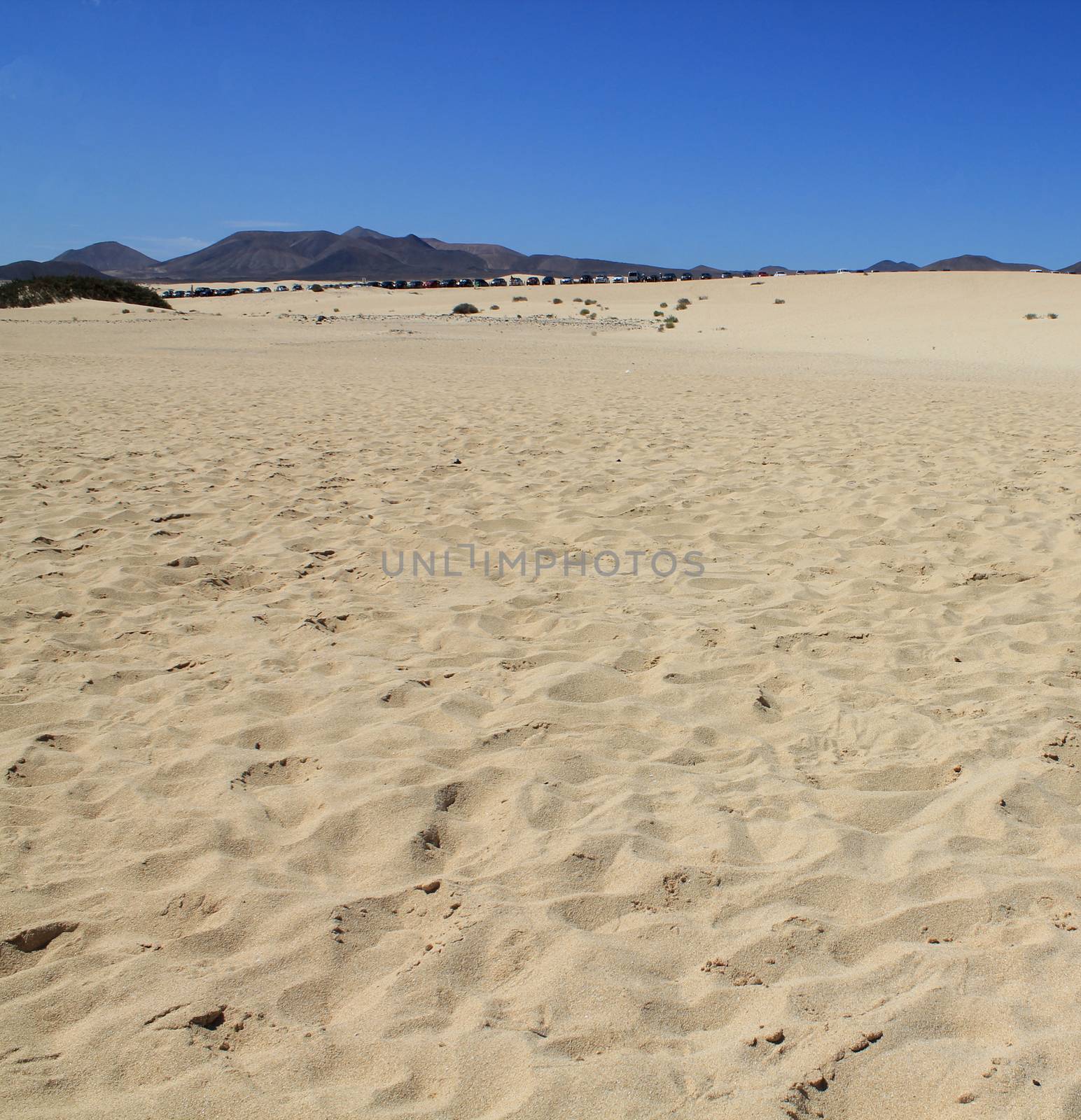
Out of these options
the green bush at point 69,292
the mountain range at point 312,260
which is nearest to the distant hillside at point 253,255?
the mountain range at point 312,260

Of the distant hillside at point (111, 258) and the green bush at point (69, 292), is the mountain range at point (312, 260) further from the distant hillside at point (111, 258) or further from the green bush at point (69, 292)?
the green bush at point (69, 292)

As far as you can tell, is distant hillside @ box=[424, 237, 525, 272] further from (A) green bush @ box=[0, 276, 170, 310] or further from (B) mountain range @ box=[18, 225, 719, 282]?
(A) green bush @ box=[0, 276, 170, 310]

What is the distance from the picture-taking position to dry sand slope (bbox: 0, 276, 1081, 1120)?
6.25 ft

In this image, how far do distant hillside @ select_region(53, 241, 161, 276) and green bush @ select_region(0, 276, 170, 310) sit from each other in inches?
5057

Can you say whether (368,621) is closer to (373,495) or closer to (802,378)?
(373,495)

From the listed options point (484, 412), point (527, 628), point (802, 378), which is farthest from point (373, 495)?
point (802, 378)

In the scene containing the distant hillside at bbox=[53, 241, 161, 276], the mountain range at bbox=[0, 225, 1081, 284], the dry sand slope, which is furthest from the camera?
the distant hillside at bbox=[53, 241, 161, 276]

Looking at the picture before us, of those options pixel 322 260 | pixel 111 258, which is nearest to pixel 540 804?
pixel 322 260

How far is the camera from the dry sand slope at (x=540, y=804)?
1906 millimetres

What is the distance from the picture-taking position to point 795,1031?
6.44ft

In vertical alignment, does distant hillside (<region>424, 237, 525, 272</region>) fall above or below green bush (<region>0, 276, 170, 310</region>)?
above

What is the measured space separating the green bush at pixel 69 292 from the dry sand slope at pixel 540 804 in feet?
97.1

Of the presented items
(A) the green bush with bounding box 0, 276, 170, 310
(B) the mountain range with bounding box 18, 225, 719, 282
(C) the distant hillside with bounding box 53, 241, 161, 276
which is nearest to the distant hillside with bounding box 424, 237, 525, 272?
(B) the mountain range with bounding box 18, 225, 719, 282

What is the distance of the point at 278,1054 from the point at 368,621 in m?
2.49
